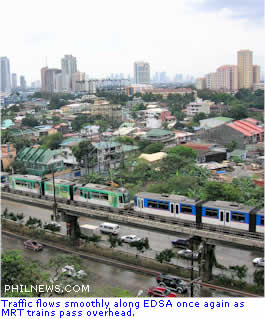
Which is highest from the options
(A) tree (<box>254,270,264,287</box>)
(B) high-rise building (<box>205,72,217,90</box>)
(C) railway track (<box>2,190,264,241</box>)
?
(B) high-rise building (<box>205,72,217,90</box>)

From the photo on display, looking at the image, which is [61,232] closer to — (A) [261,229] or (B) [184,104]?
(A) [261,229]

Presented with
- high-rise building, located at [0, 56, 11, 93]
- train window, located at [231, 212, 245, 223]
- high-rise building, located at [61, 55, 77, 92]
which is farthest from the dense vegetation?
high-rise building, located at [0, 56, 11, 93]

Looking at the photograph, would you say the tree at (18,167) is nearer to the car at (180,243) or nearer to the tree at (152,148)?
the tree at (152,148)

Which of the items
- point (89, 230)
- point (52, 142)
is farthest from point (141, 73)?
point (89, 230)

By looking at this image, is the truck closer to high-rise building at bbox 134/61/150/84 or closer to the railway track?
the railway track

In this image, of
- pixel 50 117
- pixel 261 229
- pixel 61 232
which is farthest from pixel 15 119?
pixel 261 229

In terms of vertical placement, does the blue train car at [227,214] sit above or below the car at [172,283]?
above

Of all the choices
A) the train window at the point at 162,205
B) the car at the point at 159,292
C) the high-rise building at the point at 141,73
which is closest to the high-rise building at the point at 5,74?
the high-rise building at the point at 141,73
